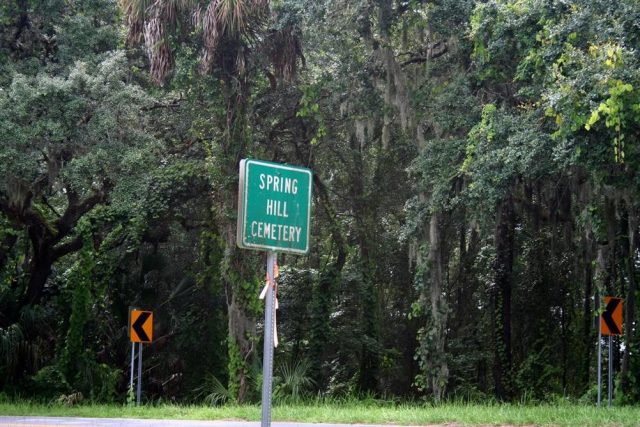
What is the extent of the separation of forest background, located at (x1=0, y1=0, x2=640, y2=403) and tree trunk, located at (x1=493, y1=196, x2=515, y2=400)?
6 cm

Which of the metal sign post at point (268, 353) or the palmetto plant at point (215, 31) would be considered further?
the palmetto plant at point (215, 31)

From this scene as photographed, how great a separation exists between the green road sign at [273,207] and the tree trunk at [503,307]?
19.3m

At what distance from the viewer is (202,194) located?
906 inches

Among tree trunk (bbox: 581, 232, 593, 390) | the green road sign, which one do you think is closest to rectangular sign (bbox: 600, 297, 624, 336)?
tree trunk (bbox: 581, 232, 593, 390)

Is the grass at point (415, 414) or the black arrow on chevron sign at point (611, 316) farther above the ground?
the black arrow on chevron sign at point (611, 316)

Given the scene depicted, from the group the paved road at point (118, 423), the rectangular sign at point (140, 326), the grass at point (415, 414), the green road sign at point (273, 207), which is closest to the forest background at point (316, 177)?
the rectangular sign at point (140, 326)

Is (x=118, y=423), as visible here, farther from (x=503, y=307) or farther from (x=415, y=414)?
(x=503, y=307)

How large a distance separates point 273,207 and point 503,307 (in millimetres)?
20763

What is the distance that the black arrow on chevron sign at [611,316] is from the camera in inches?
688

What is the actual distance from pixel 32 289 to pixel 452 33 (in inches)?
488

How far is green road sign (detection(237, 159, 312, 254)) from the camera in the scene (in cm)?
506

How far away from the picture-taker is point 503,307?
82.5 feet

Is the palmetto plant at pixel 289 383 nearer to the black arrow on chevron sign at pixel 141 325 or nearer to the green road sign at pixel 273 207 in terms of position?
the black arrow on chevron sign at pixel 141 325

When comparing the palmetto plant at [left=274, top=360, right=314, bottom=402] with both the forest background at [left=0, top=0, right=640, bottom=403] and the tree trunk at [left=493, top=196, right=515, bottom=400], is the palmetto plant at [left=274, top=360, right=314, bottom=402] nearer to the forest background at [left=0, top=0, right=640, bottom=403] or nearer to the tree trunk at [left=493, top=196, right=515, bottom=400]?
the forest background at [left=0, top=0, right=640, bottom=403]
